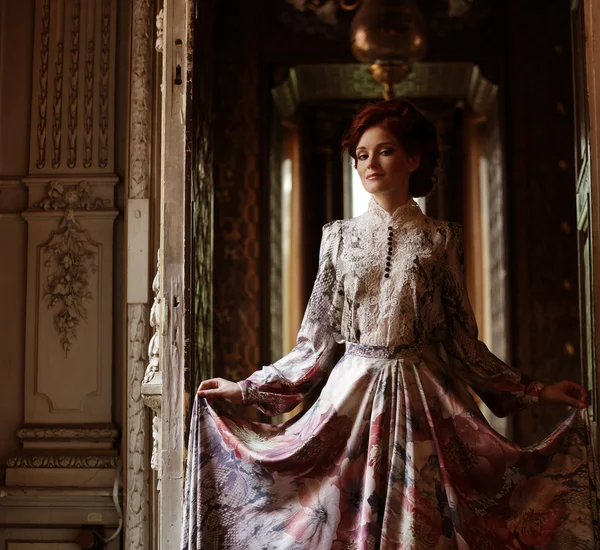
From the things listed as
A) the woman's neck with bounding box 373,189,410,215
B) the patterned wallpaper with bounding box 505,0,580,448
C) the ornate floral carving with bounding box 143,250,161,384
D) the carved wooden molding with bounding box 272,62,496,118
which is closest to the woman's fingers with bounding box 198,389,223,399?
the ornate floral carving with bounding box 143,250,161,384

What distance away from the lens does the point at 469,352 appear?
2158 millimetres

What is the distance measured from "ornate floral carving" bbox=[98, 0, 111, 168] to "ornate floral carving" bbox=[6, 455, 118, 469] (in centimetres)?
99

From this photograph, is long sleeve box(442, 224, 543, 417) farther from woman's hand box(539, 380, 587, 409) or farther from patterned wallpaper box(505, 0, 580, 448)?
patterned wallpaper box(505, 0, 580, 448)

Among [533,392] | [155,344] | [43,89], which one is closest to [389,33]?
[43,89]

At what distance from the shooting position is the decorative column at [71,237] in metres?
3.09

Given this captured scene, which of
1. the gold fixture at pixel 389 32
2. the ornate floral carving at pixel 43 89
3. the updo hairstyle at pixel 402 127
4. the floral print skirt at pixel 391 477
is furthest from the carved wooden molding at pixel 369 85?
the floral print skirt at pixel 391 477

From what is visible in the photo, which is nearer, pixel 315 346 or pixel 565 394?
pixel 565 394

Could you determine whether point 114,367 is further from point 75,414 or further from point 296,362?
point 296,362

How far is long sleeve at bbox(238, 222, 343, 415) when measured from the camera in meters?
2.19

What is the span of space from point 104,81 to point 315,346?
1.44 m

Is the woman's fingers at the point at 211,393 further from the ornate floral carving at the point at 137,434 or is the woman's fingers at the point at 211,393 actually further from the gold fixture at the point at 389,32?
the gold fixture at the point at 389,32

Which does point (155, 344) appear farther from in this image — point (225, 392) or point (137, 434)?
point (225, 392)

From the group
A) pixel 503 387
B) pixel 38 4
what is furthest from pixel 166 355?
pixel 38 4

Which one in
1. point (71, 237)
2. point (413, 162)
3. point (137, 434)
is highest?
point (413, 162)
